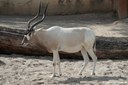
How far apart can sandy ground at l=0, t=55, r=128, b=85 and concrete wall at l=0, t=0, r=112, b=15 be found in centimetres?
831

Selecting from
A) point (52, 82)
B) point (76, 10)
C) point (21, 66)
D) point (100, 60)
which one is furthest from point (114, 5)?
point (52, 82)

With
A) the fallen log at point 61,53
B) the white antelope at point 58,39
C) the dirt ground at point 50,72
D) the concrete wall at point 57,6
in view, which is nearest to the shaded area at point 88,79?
the dirt ground at point 50,72

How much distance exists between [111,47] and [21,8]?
9.32m

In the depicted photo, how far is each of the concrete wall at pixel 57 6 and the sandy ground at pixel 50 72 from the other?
8.31m

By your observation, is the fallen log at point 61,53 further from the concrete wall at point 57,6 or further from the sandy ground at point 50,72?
the concrete wall at point 57,6

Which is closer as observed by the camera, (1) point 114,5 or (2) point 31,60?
(2) point 31,60

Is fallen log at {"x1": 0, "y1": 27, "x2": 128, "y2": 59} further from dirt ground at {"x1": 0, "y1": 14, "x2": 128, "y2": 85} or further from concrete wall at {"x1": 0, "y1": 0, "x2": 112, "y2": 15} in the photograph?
concrete wall at {"x1": 0, "y1": 0, "x2": 112, "y2": 15}

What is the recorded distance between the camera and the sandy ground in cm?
717

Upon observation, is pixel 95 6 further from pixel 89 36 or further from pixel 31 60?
pixel 89 36

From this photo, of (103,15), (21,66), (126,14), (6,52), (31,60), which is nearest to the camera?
(21,66)

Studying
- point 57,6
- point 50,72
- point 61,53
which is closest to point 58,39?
point 50,72

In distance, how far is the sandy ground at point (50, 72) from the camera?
7.17 m

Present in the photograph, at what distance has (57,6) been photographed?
58.9ft

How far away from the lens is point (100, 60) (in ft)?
30.7
